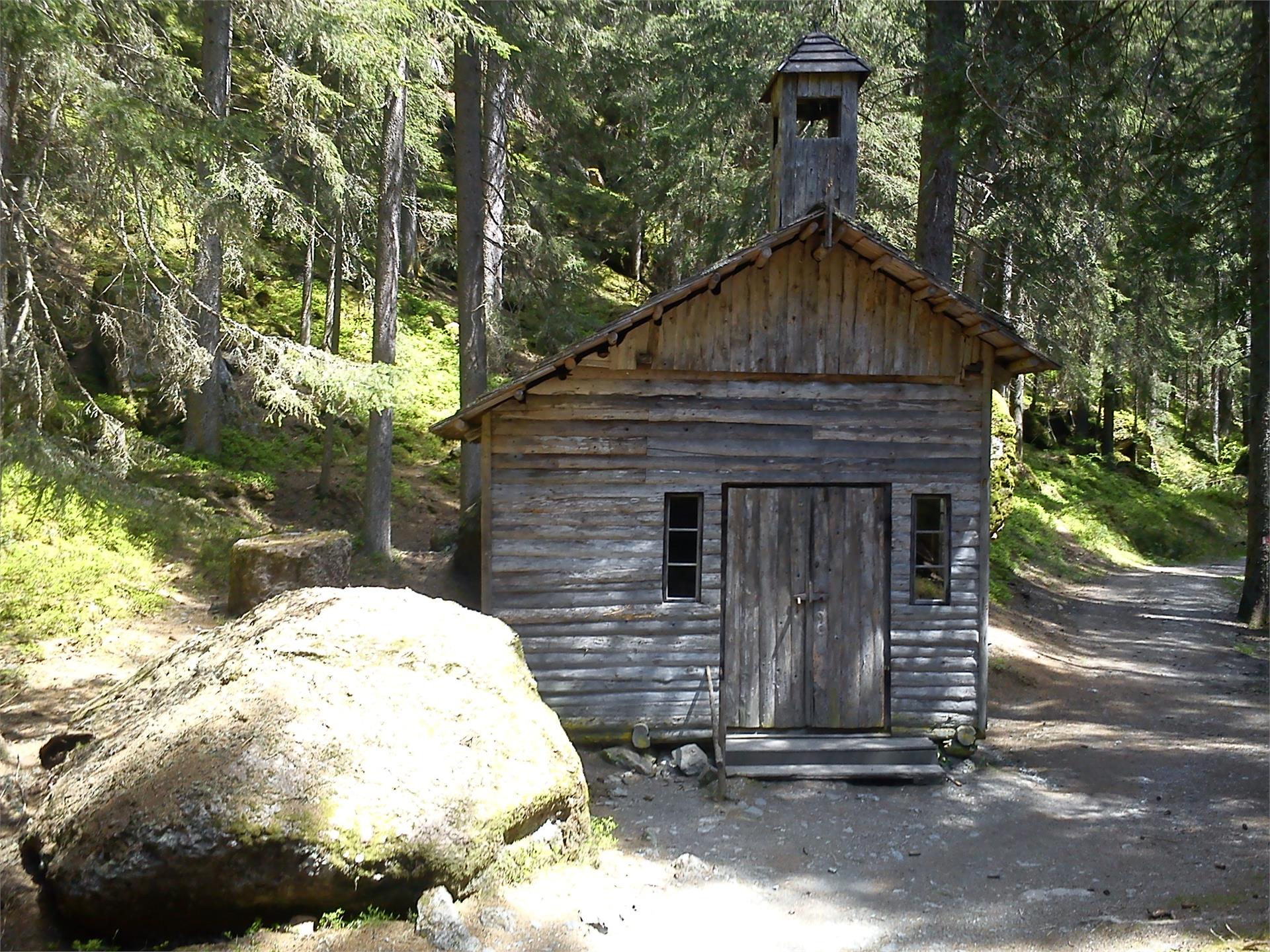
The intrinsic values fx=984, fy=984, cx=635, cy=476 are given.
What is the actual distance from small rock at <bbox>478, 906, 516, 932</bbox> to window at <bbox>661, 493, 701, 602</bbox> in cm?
500

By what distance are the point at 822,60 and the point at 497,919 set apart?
10.0 meters

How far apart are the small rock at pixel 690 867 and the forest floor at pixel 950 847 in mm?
29

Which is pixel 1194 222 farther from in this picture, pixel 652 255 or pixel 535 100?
pixel 652 255

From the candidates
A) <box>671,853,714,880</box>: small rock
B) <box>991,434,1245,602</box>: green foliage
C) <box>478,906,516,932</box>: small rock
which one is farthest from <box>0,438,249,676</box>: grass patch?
<box>991,434,1245,602</box>: green foliage

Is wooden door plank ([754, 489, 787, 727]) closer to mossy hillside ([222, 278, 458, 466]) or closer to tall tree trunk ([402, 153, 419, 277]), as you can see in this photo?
tall tree trunk ([402, 153, 419, 277])

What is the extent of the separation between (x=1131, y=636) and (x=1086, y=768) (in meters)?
7.78

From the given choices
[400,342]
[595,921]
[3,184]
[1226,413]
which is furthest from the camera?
[1226,413]

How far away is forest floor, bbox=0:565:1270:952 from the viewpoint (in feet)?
20.3

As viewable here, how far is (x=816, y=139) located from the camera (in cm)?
1159

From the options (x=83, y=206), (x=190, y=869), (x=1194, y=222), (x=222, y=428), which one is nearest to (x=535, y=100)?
(x=222, y=428)

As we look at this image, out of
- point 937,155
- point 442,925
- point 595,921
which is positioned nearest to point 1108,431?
point 937,155

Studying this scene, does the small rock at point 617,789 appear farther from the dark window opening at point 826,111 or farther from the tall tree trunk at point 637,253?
the tall tree trunk at point 637,253

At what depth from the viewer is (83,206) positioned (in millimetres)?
9898

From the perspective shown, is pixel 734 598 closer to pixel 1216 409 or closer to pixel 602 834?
pixel 602 834
